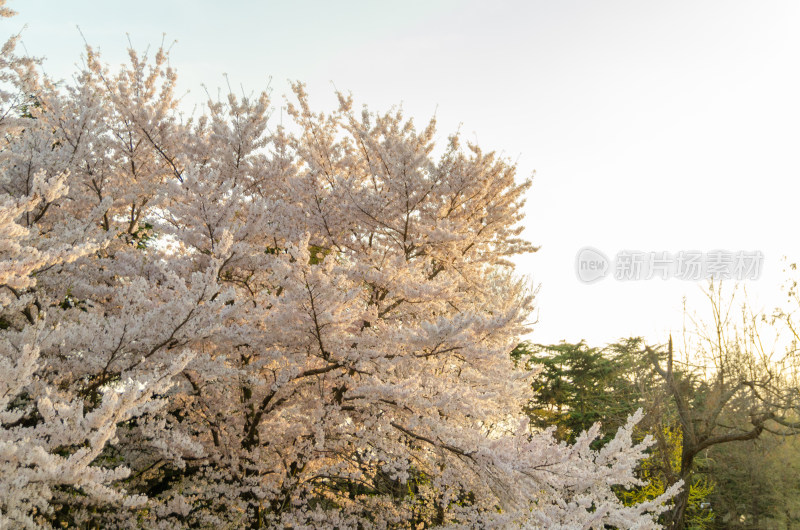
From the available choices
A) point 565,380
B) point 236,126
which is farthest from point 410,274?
point 565,380

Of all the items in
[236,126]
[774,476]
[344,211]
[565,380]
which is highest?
[236,126]

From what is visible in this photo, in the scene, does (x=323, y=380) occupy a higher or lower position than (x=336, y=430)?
higher

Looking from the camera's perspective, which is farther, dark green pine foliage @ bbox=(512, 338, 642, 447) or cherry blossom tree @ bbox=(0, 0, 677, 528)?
dark green pine foliage @ bbox=(512, 338, 642, 447)

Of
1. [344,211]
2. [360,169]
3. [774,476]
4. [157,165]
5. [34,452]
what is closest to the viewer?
[34,452]

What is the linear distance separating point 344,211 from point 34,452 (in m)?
5.48

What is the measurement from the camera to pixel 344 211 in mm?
7727

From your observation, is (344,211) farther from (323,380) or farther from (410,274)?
(323,380)

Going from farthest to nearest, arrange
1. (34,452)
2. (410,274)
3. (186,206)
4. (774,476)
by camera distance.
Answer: (774,476), (410,274), (186,206), (34,452)

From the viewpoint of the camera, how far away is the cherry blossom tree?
4.42 m

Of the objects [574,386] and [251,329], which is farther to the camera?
[574,386]

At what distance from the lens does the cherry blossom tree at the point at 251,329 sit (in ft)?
14.5

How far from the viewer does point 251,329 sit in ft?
18.1

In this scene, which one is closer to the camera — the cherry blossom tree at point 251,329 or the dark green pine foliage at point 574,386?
the cherry blossom tree at point 251,329

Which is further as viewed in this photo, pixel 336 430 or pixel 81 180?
pixel 81 180
